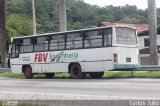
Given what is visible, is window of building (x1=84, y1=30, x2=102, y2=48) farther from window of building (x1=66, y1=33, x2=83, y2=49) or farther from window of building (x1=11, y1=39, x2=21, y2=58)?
window of building (x1=11, y1=39, x2=21, y2=58)

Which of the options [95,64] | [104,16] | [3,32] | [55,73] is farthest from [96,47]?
[104,16]

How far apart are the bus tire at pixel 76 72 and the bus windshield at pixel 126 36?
3.14m

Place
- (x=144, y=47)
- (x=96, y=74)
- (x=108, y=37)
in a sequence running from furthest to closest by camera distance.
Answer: (x=144, y=47) < (x=96, y=74) < (x=108, y=37)

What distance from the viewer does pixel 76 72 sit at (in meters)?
28.4

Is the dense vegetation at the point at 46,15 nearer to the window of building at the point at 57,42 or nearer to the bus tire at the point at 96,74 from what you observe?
the window of building at the point at 57,42

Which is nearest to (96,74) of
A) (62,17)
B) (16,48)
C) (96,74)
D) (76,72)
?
(96,74)

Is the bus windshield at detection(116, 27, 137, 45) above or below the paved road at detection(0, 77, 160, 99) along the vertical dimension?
above

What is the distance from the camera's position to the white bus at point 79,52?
26500 mm

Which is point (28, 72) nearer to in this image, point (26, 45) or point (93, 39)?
point (26, 45)

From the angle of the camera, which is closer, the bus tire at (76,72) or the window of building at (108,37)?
the window of building at (108,37)

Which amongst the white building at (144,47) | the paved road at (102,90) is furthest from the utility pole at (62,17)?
the white building at (144,47)

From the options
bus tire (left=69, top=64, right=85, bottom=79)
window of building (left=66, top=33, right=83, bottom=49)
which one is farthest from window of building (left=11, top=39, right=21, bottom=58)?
bus tire (left=69, top=64, right=85, bottom=79)

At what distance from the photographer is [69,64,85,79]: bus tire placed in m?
28.0

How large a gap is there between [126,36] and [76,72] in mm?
3718
